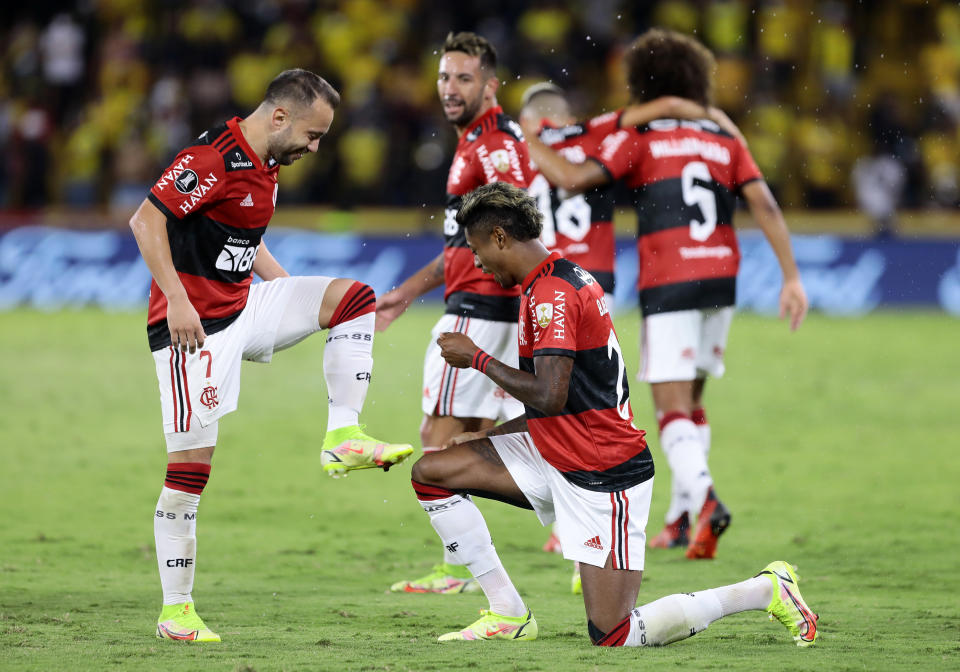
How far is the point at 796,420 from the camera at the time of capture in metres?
11.9

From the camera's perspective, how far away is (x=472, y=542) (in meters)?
5.42

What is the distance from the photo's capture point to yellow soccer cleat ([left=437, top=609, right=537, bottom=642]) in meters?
5.29

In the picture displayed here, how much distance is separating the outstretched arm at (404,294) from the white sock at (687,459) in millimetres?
1557

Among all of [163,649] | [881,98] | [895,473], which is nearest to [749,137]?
[881,98]

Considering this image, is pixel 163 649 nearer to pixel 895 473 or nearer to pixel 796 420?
pixel 895 473

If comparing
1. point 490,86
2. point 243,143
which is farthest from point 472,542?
point 490,86

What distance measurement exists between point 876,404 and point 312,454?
223 inches

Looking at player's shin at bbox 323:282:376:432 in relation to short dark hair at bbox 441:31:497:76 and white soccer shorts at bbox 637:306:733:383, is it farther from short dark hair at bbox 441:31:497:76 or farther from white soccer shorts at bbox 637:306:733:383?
white soccer shorts at bbox 637:306:733:383

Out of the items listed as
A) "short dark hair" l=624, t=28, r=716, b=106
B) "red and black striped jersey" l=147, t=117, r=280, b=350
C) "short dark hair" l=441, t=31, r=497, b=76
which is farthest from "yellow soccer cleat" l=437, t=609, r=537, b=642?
"short dark hair" l=624, t=28, r=716, b=106

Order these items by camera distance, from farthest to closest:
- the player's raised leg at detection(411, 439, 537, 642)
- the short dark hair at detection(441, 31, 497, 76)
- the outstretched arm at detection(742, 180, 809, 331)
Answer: the outstretched arm at detection(742, 180, 809, 331) → the short dark hair at detection(441, 31, 497, 76) → the player's raised leg at detection(411, 439, 537, 642)

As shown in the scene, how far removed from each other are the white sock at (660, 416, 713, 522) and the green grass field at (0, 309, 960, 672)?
1.26 ft

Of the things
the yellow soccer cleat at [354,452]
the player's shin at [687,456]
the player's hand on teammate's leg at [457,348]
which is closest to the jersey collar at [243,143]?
A: the player's hand on teammate's leg at [457,348]

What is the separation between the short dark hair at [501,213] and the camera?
5180 millimetres

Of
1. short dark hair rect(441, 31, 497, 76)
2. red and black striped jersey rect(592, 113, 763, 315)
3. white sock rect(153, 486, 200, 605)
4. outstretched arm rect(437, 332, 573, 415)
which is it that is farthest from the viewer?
red and black striped jersey rect(592, 113, 763, 315)
